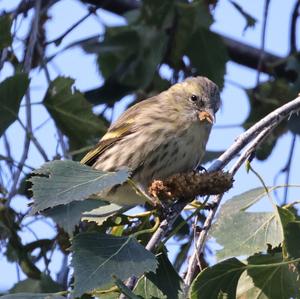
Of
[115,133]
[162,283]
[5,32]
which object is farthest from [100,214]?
[5,32]

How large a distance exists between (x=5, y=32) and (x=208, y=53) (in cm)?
132

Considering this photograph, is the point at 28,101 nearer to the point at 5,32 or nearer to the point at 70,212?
the point at 5,32

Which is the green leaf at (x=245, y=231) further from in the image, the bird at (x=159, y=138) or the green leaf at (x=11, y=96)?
the green leaf at (x=11, y=96)

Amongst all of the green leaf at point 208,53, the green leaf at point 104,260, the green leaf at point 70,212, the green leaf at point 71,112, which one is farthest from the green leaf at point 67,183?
the green leaf at point 208,53

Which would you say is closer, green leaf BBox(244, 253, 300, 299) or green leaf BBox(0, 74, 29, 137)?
green leaf BBox(244, 253, 300, 299)

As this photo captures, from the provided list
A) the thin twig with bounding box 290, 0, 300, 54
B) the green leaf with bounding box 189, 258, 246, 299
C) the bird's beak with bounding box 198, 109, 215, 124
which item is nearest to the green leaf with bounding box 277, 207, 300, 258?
the green leaf with bounding box 189, 258, 246, 299

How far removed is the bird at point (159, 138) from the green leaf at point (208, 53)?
1.17ft

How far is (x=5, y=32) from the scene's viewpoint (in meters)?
4.51

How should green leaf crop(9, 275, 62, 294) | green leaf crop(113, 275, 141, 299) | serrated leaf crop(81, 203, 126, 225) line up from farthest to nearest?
green leaf crop(9, 275, 62, 294), serrated leaf crop(81, 203, 126, 225), green leaf crop(113, 275, 141, 299)

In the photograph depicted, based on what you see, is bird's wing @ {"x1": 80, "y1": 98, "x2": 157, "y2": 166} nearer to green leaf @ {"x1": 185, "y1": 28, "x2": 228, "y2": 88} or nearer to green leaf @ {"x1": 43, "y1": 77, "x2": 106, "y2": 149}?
green leaf @ {"x1": 43, "y1": 77, "x2": 106, "y2": 149}

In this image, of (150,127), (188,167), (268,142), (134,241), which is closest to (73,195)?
(134,241)

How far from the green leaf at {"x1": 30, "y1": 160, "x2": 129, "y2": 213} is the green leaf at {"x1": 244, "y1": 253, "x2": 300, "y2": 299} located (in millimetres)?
580

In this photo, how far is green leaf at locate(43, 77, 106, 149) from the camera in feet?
15.3

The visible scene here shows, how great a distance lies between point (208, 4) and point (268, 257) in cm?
260
